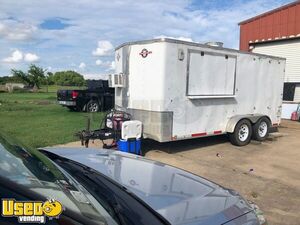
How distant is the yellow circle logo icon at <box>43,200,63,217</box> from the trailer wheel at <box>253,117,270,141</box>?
32.8 ft

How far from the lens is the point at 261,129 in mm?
11484

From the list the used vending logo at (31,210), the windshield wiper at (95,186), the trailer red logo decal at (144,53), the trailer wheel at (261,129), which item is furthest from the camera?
the trailer wheel at (261,129)

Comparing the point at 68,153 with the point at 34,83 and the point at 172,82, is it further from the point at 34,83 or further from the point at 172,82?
the point at 34,83

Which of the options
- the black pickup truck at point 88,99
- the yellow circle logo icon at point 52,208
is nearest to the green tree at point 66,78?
the black pickup truck at point 88,99

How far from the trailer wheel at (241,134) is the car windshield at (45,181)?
8.44m

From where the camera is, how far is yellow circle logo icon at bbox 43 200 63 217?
1.71m

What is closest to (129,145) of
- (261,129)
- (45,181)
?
(261,129)

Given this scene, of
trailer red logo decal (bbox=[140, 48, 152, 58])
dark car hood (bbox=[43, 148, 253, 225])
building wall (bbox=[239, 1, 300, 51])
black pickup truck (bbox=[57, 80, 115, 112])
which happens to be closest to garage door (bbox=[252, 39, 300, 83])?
building wall (bbox=[239, 1, 300, 51])

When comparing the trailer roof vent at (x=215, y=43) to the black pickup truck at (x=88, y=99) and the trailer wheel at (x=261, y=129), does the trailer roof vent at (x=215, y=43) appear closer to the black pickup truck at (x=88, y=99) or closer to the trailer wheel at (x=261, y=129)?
the trailer wheel at (x=261, y=129)

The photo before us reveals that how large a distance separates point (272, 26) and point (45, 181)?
1881cm

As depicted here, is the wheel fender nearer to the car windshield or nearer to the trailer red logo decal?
the trailer red logo decal

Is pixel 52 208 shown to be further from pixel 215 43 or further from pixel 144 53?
pixel 215 43

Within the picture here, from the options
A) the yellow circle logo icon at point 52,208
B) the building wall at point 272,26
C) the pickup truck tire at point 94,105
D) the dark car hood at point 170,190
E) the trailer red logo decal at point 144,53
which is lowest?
the pickup truck tire at point 94,105

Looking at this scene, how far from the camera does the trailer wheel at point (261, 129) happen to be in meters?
11.2
